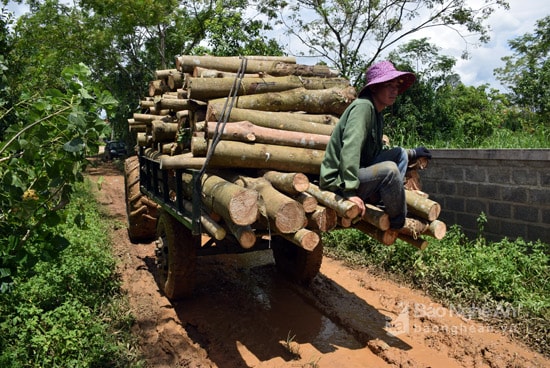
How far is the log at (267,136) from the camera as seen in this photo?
381 cm

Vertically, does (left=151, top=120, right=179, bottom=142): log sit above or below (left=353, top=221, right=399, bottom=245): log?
above

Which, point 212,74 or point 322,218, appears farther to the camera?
point 212,74

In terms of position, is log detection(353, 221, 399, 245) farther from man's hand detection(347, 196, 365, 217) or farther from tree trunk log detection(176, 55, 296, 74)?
Answer: tree trunk log detection(176, 55, 296, 74)

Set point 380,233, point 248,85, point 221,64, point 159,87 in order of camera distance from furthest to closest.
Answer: point 159,87, point 221,64, point 248,85, point 380,233

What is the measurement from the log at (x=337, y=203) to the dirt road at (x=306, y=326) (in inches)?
58.4

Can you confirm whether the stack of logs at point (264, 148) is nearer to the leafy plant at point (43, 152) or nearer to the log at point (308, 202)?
the log at point (308, 202)

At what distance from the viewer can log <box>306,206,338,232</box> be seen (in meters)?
3.30

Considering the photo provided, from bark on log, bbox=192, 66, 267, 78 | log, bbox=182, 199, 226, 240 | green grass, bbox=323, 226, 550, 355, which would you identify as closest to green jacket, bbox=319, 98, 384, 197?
log, bbox=182, 199, 226, 240

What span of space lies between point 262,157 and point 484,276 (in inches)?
120

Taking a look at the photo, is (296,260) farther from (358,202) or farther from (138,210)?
(138,210)

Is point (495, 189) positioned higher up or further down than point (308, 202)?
further down

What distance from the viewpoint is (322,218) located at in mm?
3295

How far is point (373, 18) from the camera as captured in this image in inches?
519

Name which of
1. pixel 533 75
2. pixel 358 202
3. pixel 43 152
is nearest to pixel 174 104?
pixel 43 152
